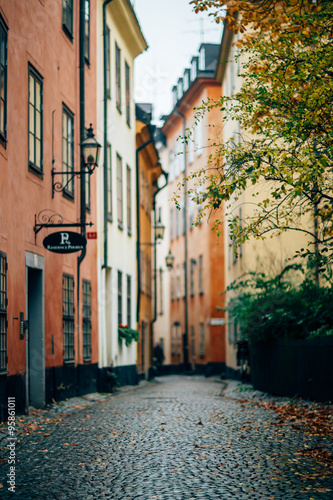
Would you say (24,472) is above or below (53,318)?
below

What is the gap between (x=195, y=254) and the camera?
4453cm

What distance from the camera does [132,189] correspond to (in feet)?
92.6

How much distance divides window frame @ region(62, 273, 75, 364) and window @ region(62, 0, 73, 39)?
5126 mm

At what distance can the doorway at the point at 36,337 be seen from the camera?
14.6 metres

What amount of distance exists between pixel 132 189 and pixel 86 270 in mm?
9254

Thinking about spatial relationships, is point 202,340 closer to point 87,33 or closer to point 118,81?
point 118,81

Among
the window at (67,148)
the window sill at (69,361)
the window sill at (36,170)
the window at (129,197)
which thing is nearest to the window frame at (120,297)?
the window at (129,197)

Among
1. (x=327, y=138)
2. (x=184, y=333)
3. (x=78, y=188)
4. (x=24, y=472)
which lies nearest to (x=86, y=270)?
(x=78, y=188)

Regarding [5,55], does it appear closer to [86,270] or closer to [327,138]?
[327,138]

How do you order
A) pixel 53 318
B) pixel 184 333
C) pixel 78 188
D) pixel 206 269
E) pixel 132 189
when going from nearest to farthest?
pixel 53 318 < pixel 78 188 < pixel 132 189 < pixel 206 269 < pixel 184 333

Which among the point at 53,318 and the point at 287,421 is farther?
the point at 53,318

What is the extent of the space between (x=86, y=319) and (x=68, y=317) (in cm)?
208

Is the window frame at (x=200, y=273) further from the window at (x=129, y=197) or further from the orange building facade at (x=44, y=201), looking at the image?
the orange building facade at (x=44, y=201)

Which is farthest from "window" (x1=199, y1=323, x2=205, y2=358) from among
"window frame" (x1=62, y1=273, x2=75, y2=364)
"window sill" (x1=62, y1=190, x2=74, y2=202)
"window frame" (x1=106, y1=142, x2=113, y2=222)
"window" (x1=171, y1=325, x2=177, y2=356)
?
"window sill" (x1=62, y1=190, x2=74, y2=202)
